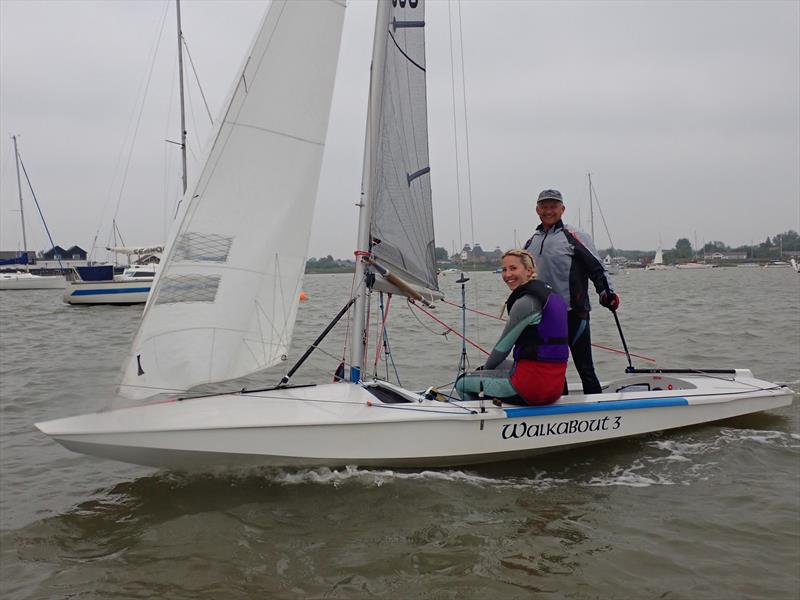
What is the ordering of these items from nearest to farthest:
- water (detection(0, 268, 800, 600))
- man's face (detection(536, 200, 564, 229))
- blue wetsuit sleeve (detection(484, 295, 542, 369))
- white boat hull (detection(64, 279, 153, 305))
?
water (detection(0, 268, 800, 600))
blue wetsuit sleeve (detection(484, 295, 542, 369))
man's face (detection(536, 200, 564, 229))
white boat hull (detection(64, 279, 153, 305))

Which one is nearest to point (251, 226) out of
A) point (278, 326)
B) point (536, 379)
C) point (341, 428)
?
point (278, 326)

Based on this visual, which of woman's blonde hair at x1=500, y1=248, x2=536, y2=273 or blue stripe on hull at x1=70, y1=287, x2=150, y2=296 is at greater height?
woman's blonde hair at x1=500, y1=248, x2=536, y2=273

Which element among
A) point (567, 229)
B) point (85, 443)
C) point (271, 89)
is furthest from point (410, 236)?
point (85, 443)

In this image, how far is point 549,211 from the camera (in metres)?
5.23

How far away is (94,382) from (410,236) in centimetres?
581

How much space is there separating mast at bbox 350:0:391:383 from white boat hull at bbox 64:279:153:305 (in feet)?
72.3

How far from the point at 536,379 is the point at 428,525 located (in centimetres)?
135

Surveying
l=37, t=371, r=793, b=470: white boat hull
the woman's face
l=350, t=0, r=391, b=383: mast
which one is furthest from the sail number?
l=350, t=0, r=391, b=383: mast

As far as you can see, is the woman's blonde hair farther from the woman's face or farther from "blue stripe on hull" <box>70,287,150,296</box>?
"blue stripe on hull" <box>70,287,150,296</box>

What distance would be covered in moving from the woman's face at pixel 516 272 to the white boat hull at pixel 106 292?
22.9 metres

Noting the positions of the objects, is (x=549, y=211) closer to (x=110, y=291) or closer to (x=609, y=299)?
(x=609, y=299)

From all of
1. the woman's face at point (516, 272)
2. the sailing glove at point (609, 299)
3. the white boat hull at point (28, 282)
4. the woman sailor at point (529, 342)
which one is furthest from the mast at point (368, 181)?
the white boat hull at point (28, 282)

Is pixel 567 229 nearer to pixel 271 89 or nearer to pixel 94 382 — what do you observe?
pixel 271 89

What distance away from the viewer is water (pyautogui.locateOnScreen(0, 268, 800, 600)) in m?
3.28
